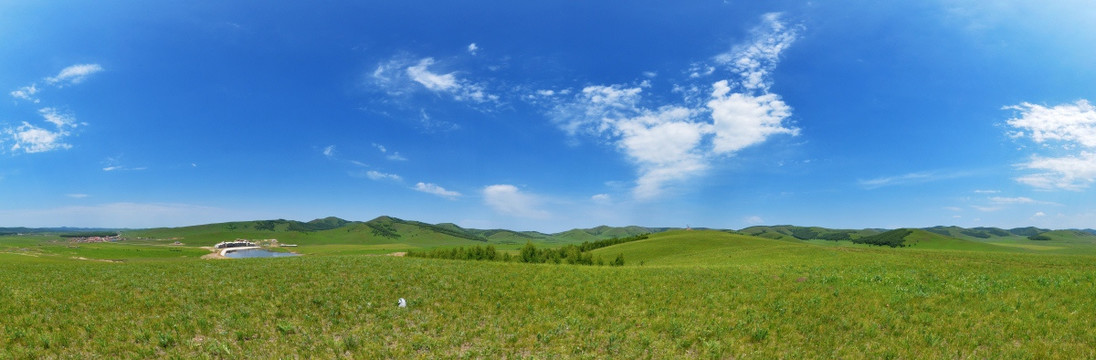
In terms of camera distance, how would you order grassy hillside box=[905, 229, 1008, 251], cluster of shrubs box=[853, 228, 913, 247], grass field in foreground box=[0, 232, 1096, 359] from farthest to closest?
cluster of shrubs box=[853, 228, 913, 247]
grassy hillside box=[905, 229, 1008, 251]
grass field in foreground box=[0, 232, 1096, 359]

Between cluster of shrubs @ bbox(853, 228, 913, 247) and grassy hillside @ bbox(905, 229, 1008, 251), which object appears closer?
grassy hillside @ bbox(905, 229, 1008, 251)

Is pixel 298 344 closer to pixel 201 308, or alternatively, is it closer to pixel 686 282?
pixel 201 308

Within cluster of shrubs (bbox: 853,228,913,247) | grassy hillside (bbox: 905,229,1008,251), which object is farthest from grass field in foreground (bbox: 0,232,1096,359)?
cluster of shrubs (bbox: 853,228,913,247)

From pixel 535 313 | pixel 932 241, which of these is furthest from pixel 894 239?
pixel 535 313

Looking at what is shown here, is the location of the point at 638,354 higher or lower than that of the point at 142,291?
lower

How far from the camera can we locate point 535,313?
22.4 metres

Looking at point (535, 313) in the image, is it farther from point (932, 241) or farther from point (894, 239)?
point (894, 239)

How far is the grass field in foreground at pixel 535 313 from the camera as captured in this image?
56.3 feet

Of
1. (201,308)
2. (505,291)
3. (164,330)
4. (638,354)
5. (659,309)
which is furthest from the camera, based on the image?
(505,291)

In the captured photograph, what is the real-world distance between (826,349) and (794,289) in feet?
34.6

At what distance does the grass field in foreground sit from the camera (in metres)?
17.2

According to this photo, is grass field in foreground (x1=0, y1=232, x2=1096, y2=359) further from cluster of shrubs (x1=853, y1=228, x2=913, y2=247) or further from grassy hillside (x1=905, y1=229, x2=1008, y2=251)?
cluster of shrubs (x1=853, y1=228, x2=913, y2=247)

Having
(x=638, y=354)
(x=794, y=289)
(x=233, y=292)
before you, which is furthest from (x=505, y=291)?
(x=794, y=289)

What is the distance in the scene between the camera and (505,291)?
1040 inches
